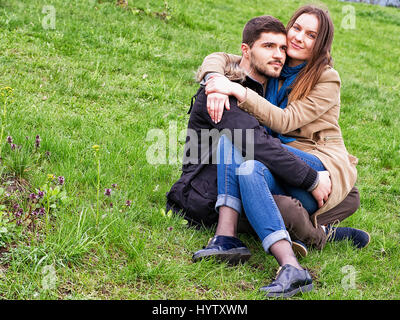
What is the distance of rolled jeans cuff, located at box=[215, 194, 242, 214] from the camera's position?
133 inches

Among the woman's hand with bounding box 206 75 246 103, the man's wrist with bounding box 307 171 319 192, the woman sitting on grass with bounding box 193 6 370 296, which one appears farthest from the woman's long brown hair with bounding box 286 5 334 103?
the man's wrist with bounding box 307 171 319 192

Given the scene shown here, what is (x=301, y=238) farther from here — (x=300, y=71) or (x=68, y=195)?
(x=68, y=195)

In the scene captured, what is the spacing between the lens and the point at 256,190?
325 centimetres

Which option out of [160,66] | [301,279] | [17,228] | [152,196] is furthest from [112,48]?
[301,279]

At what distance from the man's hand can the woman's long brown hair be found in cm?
68

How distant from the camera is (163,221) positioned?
364 centimetres

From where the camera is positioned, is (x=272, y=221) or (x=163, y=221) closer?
(x=272, y=221)

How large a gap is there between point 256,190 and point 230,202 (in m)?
0.23

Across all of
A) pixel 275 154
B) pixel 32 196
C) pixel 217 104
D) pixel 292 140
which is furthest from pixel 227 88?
pixel 32 196

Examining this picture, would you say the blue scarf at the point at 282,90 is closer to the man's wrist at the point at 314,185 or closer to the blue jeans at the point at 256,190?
the blue jeans at the point at 256,190

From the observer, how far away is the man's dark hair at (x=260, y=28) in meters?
3.79

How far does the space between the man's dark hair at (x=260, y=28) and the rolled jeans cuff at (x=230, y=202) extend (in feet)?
4.19

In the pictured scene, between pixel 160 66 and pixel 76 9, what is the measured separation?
7.55 feet

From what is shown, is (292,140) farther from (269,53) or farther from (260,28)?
(260,28)
